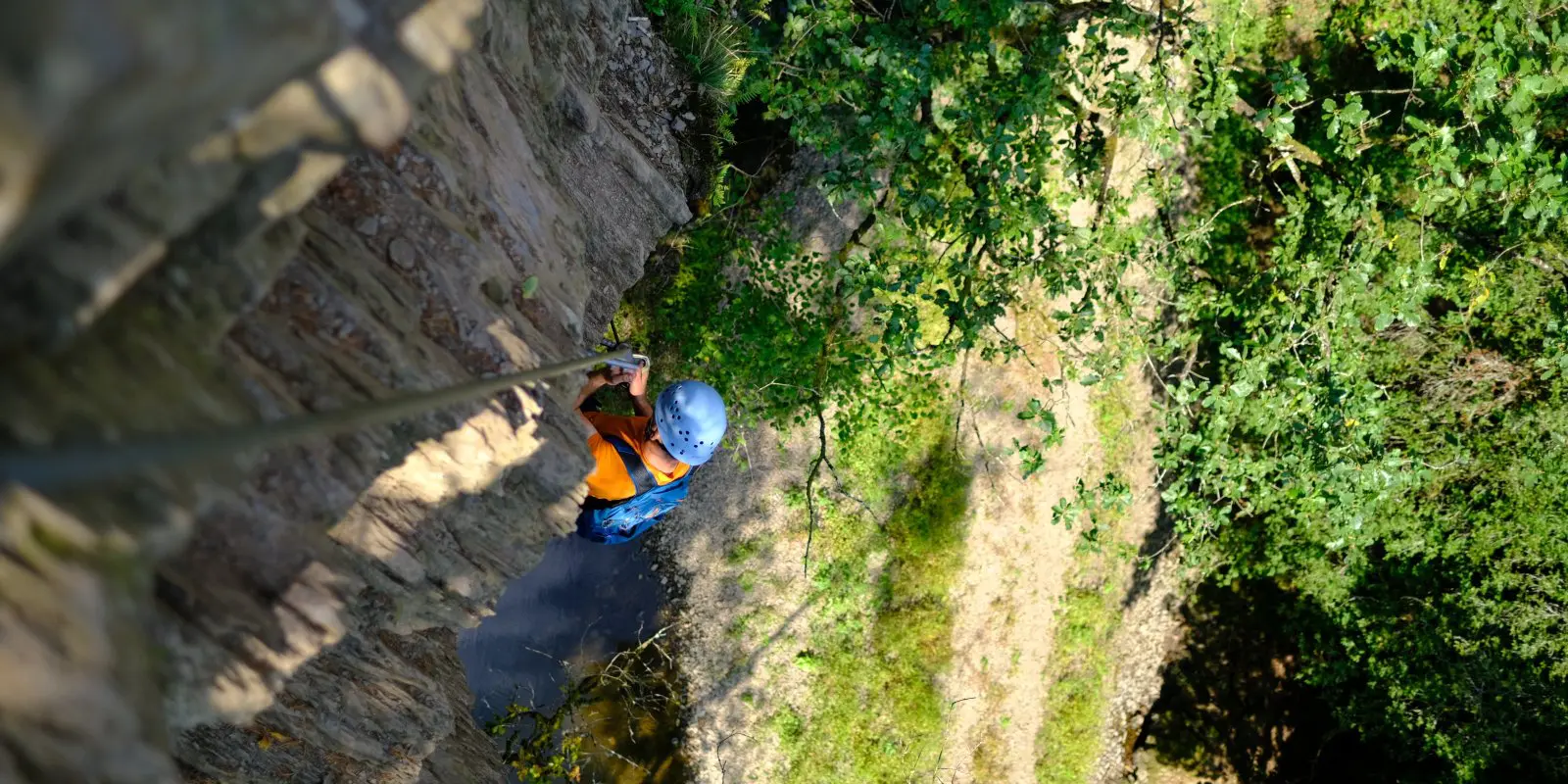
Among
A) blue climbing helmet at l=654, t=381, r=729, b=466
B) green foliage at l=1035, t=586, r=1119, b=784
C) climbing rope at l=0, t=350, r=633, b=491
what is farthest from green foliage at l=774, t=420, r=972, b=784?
climbing rope at l=0, t=350, r=633, b=491

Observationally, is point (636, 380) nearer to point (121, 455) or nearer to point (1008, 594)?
point (121, 455)

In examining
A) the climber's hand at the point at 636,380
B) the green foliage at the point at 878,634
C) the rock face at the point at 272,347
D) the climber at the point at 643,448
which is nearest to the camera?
the rock face at the point at 272,347

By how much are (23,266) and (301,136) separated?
0.75 m

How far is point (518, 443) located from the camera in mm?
4145

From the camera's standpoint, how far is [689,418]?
613 centimetres

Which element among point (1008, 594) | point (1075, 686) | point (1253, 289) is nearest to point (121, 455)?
point (1253, 289)

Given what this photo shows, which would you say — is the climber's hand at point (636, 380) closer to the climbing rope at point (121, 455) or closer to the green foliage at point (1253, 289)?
the green foliage at point (1253, 289)

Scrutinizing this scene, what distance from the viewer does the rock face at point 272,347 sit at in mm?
1977

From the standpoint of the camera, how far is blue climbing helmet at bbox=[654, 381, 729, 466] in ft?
20.1

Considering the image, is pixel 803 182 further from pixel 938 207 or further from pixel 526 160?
pixel 526 160

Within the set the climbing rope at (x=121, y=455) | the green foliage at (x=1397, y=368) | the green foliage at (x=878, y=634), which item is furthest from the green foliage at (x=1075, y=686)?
the climbing rope at (x=121, y=455)

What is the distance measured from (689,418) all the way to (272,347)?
3.22m

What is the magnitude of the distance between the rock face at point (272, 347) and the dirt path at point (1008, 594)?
6.45 meters

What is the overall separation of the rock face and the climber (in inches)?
55.8
